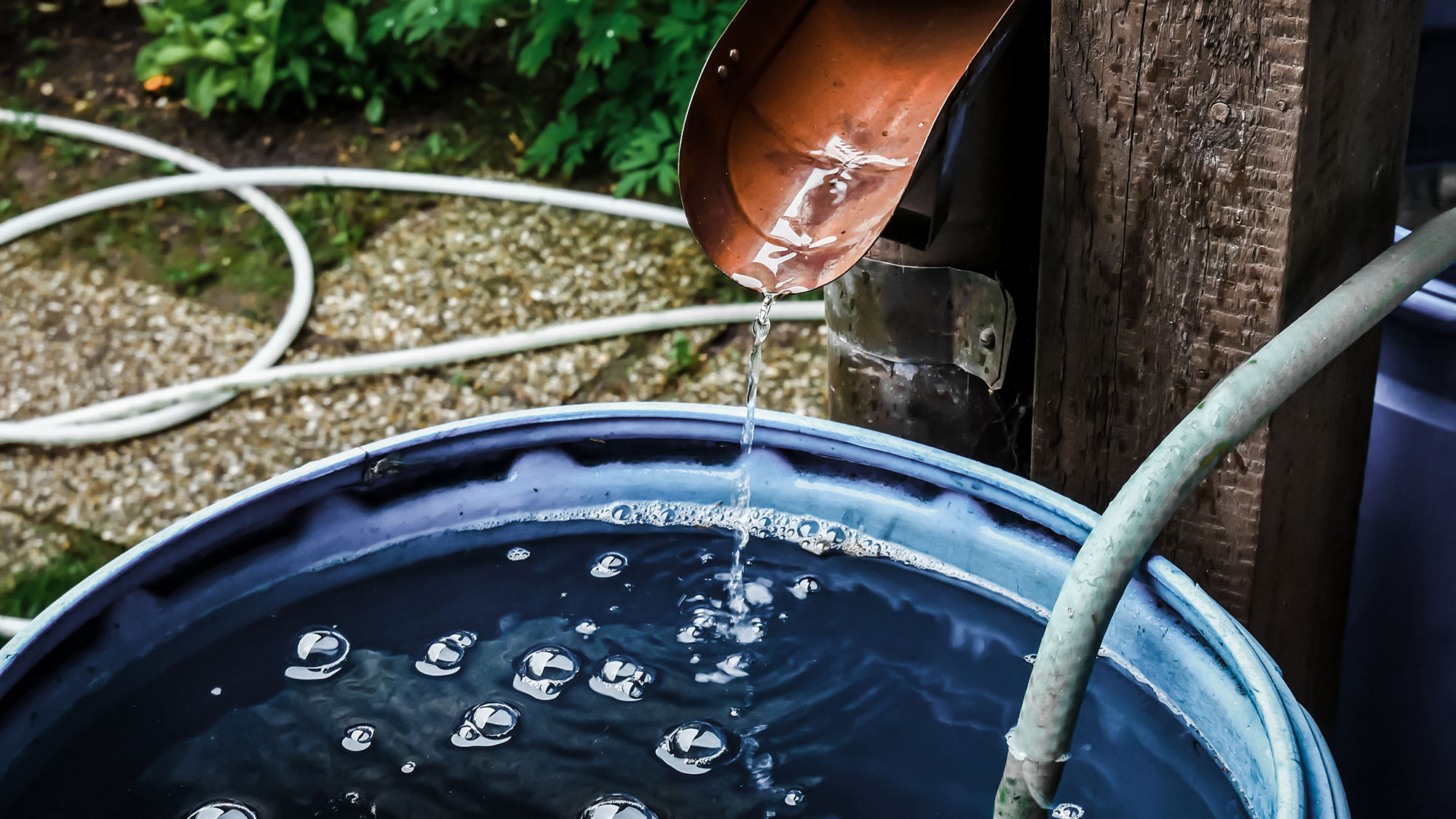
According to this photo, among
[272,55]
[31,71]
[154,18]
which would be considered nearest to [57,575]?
[272,55]

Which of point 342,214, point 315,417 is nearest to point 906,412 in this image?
point 315,417

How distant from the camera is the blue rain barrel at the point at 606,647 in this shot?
3.93 ft

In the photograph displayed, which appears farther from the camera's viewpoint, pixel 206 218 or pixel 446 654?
pixel 206 218

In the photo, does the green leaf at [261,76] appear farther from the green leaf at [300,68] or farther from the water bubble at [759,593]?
the water bubble at [759,593]

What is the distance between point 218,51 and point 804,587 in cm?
302

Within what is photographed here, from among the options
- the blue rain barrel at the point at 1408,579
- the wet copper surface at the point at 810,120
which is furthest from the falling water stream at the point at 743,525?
the blue rain barrel at the point at 1408,579

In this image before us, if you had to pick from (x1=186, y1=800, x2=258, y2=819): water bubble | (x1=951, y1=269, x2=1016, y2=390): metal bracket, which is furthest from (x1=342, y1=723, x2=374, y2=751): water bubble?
(x1=951, y1=269, x2=1016, y2=390): metal bracket

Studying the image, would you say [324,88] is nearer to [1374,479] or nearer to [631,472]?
[631,472]

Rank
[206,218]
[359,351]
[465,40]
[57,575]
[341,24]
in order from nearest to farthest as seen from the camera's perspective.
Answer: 1. [57,575]
2. [359,351]
3. [206,218]
4. [341,24]
5. [465,40]

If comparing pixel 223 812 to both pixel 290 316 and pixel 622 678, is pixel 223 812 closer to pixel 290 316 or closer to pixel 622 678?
pixel 622 678

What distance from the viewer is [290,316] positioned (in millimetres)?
2945

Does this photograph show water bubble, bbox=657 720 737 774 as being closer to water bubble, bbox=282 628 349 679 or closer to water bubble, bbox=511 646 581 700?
water bubble, bbox=511 646 581 700

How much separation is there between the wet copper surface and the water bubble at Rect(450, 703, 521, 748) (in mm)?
558

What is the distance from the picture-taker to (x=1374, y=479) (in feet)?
4.76
